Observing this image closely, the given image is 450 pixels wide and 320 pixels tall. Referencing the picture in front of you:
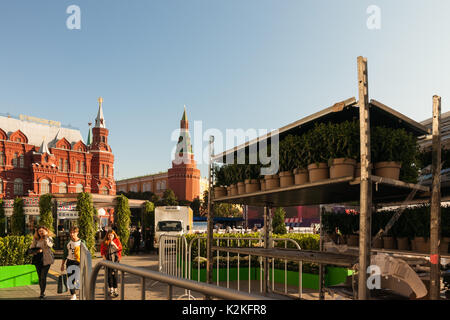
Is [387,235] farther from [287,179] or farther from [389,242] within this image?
[287,179]

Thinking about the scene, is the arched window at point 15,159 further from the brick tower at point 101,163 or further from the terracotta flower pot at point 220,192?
the terracotta flower pot at point 220,192

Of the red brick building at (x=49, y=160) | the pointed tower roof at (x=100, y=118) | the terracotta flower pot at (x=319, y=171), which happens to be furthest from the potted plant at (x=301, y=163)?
the pointed tower roof at (x=100, y=118)

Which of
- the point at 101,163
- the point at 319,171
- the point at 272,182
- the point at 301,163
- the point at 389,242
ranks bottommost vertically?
the point at 389,242

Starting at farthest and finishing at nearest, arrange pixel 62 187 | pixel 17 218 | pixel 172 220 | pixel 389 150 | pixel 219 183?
pixel 62 187 < pixel 172 220 < pixel 17 218 < pixel 219 183 < pixel 389 150

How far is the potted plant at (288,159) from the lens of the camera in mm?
5496

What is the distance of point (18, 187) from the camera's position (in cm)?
6512

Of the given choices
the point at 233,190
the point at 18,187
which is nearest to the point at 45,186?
the point at 18,187

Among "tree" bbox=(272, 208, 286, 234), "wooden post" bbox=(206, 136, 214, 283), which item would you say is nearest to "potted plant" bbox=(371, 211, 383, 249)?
"wooden post" bbox=(206, 136, 214, 283)

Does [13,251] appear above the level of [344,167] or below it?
below

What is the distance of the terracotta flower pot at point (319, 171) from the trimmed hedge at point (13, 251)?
1076cm

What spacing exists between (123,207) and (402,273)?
60.9 feet

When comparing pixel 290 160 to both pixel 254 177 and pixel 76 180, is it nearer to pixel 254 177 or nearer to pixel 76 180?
pixel 254 177

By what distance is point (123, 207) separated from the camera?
21281 millimetres

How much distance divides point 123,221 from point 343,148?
18549mm
